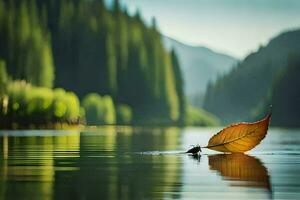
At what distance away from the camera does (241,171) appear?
79.6ft

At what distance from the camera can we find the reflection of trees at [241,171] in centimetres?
2047

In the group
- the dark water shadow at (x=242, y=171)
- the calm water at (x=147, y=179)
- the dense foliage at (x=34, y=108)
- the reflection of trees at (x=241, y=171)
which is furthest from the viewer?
the dense foliage at (x=34, y=108)

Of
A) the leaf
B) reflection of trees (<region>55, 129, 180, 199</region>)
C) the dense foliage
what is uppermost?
the dense foliage

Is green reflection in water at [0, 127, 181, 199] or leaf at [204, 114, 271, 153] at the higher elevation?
leaf at [204, 114, 271, 153]

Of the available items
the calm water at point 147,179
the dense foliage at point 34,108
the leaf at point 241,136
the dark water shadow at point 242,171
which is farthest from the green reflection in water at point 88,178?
the dense foliage at point 34,108

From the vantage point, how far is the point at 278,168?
86.5 feet

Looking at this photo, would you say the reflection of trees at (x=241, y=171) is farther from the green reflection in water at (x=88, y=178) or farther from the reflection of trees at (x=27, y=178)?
the reflection of trees at (x=27, y=178)

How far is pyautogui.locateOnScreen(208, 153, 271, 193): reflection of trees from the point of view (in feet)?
67.2

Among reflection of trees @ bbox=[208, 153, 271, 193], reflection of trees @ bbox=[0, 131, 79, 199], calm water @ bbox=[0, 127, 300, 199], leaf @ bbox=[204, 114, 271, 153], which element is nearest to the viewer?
reflection of trees @ bbox=[0, 131, 79, 199]

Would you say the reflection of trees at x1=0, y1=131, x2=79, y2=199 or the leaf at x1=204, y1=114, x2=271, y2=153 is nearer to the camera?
the reflection of trees at x1=0, y1=131, x2=79, y2=199

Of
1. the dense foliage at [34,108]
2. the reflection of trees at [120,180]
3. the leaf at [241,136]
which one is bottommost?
the reflection of trees at [120,180]

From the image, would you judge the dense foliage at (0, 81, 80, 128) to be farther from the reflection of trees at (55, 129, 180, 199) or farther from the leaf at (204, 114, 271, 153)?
the reflection of trees at (55, 129, 180, 199)

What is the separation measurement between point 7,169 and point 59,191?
7099 millimetres

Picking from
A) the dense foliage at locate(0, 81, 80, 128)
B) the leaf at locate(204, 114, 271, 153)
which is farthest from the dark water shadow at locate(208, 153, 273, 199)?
the dense foliage at locate(0, 81, 80, 128)
